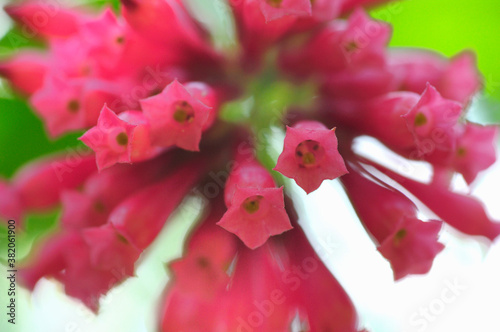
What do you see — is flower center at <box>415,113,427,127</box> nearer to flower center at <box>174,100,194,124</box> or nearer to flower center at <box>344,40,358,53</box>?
flower center at <box>344,40,358,53</box>

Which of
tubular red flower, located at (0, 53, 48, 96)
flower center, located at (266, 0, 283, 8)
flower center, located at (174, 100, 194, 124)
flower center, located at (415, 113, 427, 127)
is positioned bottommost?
tubular red flower, located at (0, 53, 48, 96)

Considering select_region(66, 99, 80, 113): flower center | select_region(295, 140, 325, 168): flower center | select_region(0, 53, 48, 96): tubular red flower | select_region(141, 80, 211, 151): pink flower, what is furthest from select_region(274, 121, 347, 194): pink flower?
select_region(0, 53, 48, 96): tubular red flower

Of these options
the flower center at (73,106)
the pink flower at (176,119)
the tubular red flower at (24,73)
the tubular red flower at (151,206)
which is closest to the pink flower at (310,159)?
the pink flower at (176,119)

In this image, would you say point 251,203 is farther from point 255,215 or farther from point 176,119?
point 176,119

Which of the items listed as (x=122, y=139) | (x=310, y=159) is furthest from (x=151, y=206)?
(x=310, y=159)

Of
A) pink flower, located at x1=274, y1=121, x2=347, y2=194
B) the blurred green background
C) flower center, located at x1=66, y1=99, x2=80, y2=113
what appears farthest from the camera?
the blurred green background

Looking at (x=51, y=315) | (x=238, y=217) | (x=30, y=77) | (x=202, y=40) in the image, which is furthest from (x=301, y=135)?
(x=51, y=315)

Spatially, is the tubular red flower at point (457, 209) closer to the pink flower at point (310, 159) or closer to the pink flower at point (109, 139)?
the pink flower at point (310, 159)
